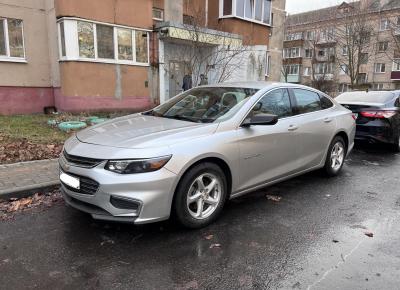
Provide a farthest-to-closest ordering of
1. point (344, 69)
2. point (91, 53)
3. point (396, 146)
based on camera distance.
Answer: point (344, 69) → point (91, 53) → point (396, 146)

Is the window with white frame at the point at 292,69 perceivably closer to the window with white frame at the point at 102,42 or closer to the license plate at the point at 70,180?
the window with white frame at the point at 102,42

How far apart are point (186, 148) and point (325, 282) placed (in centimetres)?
176

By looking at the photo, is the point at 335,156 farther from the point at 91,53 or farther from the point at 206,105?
the point at 91,53

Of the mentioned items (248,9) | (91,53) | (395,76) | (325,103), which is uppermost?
(248,9)

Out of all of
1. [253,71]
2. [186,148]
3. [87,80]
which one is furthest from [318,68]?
[186,148]

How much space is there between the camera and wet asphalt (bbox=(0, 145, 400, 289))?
9.59 feet

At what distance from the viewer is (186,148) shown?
141 inches

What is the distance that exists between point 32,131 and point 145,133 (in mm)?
6375

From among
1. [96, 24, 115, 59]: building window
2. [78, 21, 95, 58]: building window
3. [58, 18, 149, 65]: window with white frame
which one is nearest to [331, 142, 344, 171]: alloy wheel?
[58, 18, 149, 65]: window with white frame

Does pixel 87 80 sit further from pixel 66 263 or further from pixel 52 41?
pixel 66 263

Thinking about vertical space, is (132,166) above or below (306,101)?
below

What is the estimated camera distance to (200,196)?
12.6ft

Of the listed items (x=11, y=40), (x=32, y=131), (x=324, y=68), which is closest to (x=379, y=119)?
(x=32, y=131)

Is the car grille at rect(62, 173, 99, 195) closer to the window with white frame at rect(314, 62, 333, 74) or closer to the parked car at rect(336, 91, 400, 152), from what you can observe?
the parked car at rect(336, 91, 400, 152)
